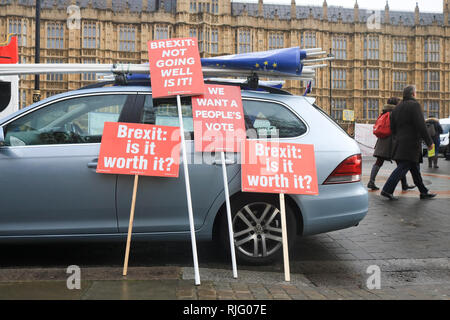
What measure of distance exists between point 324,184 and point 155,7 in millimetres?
51077

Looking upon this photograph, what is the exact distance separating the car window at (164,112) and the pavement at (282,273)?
1.18m

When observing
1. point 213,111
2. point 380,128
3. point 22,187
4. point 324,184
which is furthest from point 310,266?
point 380,128

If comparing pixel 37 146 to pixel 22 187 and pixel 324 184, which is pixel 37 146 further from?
pixel 324 184

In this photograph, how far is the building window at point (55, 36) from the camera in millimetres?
46594

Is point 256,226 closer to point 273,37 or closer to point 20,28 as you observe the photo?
point 273,37

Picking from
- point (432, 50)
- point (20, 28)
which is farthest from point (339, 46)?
point (20, 28)

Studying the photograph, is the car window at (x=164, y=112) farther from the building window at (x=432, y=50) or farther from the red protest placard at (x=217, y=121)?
the building window at (x=432, y=50)

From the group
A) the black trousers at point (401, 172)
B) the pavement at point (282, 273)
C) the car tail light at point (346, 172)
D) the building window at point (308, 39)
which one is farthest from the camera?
the building window at point (308, 39)

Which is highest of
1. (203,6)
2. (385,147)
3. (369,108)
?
(203,6)

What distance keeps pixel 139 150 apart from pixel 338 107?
50.5m

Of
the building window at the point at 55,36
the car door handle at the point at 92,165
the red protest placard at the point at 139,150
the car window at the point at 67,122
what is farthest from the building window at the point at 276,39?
the car door handle at the point at 92,165

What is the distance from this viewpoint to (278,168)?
141 inches

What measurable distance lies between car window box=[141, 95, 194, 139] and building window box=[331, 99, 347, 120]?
162 feet
